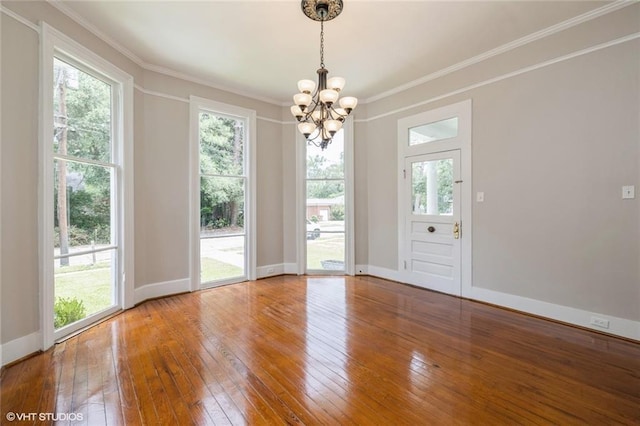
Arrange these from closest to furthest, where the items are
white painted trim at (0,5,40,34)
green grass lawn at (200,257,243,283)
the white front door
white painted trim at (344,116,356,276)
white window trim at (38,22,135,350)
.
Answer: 1. white painted trim at (0,5,40,34)
2. white window trim at (38,22,135,350)
3. the white front door
4. green grass lawn at (200,257,243,283)
5. white painted trim at (344,116,356,276)

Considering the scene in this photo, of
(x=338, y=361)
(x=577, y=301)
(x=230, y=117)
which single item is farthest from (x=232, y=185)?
(x=577, y=301)

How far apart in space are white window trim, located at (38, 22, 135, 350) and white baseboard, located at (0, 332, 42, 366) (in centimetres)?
5

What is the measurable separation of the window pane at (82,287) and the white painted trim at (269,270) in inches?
82.8

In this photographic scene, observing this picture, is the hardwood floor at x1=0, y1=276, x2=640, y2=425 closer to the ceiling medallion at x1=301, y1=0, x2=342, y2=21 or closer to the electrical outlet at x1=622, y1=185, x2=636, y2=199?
the electrical outlet at x1=622, y1=185, x2=636, y2=199

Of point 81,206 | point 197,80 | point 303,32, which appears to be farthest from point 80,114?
point 303,32

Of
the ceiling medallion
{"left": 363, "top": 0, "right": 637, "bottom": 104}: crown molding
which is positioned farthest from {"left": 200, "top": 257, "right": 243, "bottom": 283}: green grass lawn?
{"left": 363, "top": 0, "right": 637, "bottom": 104}: crown molding

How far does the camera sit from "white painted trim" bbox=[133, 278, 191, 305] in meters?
3.77

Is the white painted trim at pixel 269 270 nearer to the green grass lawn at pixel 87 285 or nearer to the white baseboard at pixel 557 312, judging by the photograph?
the green grass lawn at pixel 87 285

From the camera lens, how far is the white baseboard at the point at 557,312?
8.89ft

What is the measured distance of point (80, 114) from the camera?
3027mm

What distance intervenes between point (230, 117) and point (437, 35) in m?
3.18

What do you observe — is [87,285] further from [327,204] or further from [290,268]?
[327,204]

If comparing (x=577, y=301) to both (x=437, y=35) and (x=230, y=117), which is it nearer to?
(x=437, y=35)

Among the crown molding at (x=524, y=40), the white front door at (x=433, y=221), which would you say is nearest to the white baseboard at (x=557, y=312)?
the white front door at (x=433, y=221)
